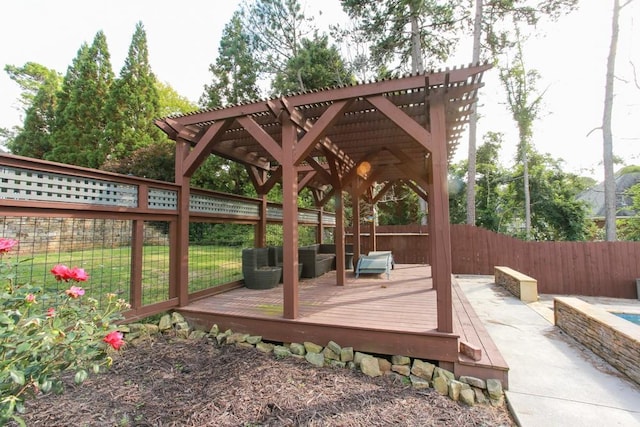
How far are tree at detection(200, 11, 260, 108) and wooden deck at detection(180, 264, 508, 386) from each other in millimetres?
13343

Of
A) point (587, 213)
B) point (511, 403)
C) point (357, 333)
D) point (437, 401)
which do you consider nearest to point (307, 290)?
point (357, 333)

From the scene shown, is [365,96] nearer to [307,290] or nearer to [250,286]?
[307,290]

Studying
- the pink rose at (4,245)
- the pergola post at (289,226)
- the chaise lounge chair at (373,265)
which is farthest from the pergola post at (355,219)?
the pink rose at (4,245)

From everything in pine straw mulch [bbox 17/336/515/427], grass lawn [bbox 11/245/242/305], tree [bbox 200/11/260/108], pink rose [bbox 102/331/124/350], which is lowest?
pine straw mulch [bbox 17/336/515/427]

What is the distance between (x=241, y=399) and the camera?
8.41 ft

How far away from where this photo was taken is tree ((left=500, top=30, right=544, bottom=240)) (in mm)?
13875

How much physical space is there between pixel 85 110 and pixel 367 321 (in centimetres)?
1984

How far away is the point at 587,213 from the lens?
13008mm

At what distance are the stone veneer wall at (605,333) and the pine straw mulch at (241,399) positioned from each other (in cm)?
181

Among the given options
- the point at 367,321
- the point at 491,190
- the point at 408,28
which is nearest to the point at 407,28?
the point at 408,28

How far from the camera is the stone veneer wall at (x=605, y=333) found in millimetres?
3052

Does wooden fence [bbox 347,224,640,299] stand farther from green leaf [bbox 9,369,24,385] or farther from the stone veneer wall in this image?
green leaf [bbox 9,369,24,385]

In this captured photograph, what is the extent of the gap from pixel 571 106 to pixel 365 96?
1614 cm

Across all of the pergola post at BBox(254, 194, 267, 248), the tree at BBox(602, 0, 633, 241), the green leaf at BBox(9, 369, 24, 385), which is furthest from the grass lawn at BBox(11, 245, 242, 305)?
the tree at BBox(602, 0, 633, 241)
